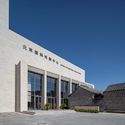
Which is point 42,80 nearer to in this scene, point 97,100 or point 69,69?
point 97,100

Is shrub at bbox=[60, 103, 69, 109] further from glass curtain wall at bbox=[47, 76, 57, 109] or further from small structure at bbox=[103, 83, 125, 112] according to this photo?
small structure at bbox=[103, 83, 125, 112]

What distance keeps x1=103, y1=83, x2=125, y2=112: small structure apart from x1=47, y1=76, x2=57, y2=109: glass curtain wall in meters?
10.8

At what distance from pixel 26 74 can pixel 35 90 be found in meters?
6.71

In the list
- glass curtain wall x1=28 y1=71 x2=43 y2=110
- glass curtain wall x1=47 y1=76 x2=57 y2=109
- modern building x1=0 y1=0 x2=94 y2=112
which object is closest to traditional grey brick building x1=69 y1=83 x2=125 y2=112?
modern building x1=0 y1=0 x2=94 y2=112

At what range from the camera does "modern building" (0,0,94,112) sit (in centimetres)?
4503

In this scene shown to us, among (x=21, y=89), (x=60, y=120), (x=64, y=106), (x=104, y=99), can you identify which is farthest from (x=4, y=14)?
(x=64, y=106)

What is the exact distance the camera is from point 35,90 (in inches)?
2199

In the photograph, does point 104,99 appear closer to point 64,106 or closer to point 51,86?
point 64,106

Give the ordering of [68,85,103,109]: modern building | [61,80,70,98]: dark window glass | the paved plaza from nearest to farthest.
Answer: the paved plaza < [68,85,103,109]: modern building < [61,80,70,98]: dark window glass

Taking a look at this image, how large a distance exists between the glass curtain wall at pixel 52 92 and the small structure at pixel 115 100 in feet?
35.3

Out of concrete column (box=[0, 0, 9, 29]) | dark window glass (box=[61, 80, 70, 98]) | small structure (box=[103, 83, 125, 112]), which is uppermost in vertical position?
concrete column (box=[0, 0, 9, 29])

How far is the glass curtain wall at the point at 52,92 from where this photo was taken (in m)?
61.9

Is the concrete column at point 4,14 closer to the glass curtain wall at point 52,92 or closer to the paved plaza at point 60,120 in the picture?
the paved plaza at point 60,120

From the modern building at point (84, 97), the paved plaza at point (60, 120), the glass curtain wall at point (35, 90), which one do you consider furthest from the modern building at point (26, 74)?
the paved plaza at point (60, 120)
